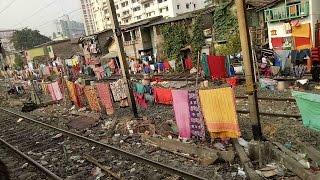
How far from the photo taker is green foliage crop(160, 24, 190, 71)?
3523 centimetres

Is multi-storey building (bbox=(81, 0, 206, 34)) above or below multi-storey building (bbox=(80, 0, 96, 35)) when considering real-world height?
below

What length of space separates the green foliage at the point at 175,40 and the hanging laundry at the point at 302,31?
1067 cm

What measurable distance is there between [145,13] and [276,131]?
75081mm

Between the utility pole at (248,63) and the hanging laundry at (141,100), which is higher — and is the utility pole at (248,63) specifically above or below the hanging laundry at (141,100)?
above

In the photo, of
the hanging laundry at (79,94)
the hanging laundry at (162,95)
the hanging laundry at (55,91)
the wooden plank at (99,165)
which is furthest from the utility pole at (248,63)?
the hanging laundry at (55,91)

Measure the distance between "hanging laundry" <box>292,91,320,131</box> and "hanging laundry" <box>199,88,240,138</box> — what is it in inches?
71.5

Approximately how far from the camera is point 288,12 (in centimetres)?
2667

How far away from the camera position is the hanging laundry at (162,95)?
1767cm

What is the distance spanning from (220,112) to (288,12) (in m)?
19.0

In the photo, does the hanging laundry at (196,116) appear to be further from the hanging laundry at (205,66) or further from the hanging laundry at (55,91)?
the hanging laundry at (55,91)

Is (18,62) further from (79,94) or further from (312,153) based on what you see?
(312,153)

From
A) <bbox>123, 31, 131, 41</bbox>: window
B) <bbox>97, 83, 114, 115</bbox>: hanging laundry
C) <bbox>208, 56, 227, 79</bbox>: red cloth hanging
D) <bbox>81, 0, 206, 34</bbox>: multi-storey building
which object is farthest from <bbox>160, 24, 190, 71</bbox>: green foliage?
<bbox>81, 0, 206, 34</bbox>: multi-storey building

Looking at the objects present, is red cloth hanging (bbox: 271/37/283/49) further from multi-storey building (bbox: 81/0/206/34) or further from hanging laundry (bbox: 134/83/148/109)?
multi-storey building (bbox: 81/0/206/34)

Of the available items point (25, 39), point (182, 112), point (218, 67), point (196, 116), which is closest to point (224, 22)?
point (218, 67)
